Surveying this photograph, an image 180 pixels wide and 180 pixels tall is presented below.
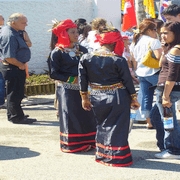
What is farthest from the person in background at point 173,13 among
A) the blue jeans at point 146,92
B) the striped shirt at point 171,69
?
the striped shirt at point 171,69

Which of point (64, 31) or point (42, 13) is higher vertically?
point (64, 31)

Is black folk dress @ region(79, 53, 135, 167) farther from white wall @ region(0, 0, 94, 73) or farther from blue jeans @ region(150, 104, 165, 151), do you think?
white wall @ region(0, 0, 94, 73)

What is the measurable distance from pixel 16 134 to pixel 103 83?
233cm

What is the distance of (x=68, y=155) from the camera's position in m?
6.66

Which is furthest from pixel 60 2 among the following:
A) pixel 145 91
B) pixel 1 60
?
pixel 145 91

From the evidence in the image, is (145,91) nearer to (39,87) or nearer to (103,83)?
(103,83)

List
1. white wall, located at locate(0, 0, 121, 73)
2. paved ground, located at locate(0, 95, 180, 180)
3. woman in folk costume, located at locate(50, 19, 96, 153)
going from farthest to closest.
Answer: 1. white wall, located at locate(0, 0, 121, 73)
2. woman in folk costume, located at locate(50, 19, 96, 153)
3. paved ground, located at locate(0, 95, 180, 180)

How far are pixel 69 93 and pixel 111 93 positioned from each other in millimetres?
866

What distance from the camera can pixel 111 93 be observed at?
19.8ft

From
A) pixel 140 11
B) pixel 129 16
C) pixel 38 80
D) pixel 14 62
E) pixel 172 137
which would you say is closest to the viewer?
pixel 172 137

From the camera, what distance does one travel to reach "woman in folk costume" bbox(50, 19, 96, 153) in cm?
673

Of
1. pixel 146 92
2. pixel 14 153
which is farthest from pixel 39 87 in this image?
pixel 14 153

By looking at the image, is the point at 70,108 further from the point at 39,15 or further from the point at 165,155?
the point at 39,15

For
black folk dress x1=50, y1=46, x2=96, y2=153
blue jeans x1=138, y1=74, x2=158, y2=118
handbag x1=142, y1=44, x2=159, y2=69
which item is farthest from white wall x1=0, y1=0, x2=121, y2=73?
black folk dress x1=50, y1=46, x2=96, y2=153
